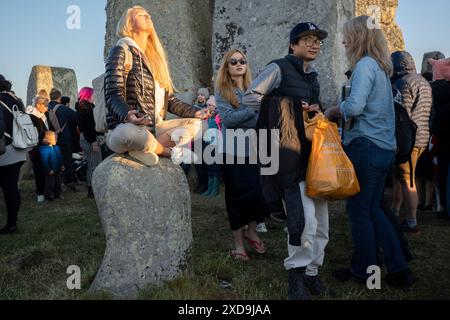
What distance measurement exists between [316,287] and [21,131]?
4.07 meters

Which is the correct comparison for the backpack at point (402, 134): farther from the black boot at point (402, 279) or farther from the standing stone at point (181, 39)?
the standing stone at point (181, 39)

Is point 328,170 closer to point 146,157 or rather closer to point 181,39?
point 146,157

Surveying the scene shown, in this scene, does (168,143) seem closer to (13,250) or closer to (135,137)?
(135,137)

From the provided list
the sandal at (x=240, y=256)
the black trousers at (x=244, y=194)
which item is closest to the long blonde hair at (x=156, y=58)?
the black trousers at (x=244, y=194)

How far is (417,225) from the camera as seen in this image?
208 inches

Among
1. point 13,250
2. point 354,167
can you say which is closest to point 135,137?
point 354,167

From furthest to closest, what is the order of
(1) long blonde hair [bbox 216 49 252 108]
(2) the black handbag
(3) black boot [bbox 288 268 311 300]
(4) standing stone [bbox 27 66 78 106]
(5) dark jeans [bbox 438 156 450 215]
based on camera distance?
(4) standing stone [bbox 27 66 78 106] → (5) dark jeans [bbox 438 156 450 215] → (2) the black handbag → (1) long blonde hair [bbox 216 49 252 108] → (3) black boot [bbox 288 268 311 300]

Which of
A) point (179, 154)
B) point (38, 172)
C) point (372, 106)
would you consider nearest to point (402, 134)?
point (372, 106)

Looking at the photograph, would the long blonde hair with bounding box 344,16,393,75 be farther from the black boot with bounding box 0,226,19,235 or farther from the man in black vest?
the black boot with bounding box 0,226,19,235

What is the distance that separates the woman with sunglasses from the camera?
4062 mm

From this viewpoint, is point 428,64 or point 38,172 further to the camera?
point 428,64

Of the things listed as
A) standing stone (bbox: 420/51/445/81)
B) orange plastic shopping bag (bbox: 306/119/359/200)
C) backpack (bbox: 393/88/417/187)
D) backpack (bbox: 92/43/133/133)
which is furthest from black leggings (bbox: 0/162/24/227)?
standing stone (bbox: 420/51/445/81)

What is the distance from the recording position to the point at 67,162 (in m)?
8.83

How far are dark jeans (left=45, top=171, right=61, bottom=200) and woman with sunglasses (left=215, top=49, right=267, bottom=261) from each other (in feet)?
15.6
